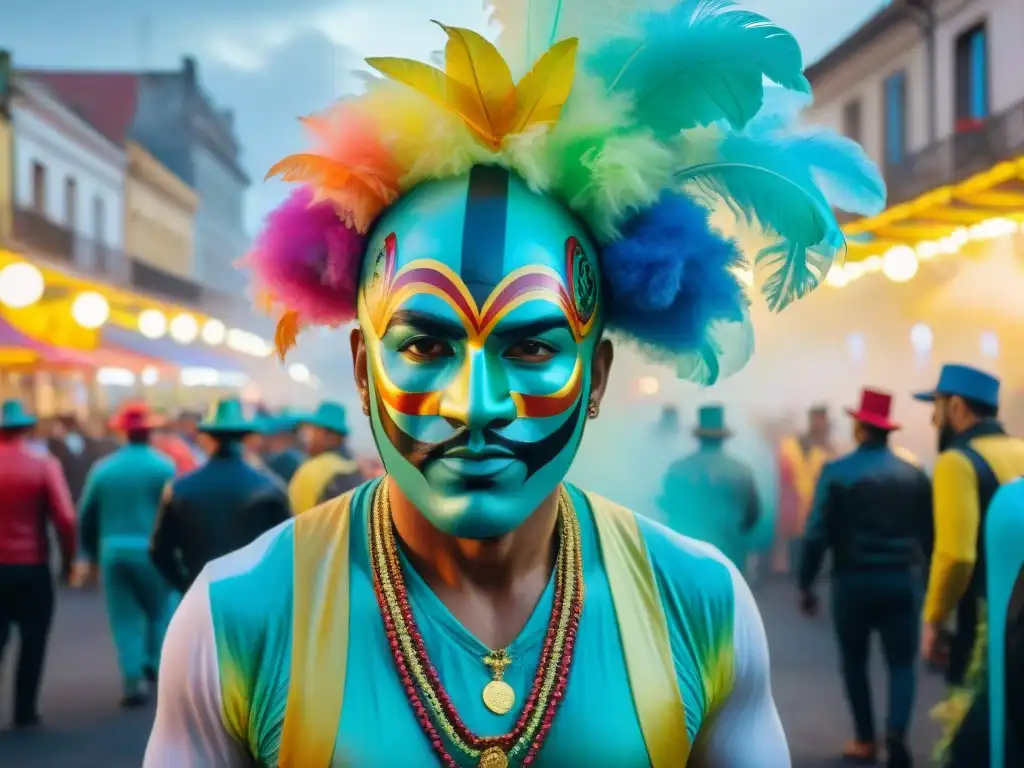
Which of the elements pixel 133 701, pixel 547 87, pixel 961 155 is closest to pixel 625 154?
Answer: pixel 547 87

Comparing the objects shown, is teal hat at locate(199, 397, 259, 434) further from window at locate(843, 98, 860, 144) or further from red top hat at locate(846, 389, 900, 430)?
window at locate(843, 98, 860, 144)

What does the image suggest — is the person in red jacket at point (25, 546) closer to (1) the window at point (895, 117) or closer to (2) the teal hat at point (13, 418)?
(2) the teal hat at point (13, 418)

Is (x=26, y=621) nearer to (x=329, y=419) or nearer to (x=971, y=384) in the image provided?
(x=329, y=419)

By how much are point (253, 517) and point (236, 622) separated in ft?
11.5

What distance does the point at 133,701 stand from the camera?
6484 mm

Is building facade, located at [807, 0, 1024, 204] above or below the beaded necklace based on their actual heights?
above

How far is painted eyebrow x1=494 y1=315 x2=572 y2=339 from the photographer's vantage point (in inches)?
73.0

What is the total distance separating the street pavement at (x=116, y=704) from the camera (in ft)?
18.3

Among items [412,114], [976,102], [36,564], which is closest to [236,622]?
[412,114]

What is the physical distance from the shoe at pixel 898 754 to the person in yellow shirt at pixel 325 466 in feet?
9.42

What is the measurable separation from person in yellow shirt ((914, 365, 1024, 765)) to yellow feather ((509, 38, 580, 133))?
3407 millimetres

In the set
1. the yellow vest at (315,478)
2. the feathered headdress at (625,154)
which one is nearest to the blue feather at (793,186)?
the feathered headdress at (625,154)

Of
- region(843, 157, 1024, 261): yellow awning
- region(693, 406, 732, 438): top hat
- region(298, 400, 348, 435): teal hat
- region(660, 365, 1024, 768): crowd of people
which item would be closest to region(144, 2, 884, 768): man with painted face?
region(660, 365, 1024, 768): crowd of people

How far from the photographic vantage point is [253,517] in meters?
5.30
